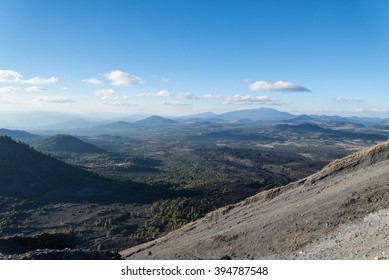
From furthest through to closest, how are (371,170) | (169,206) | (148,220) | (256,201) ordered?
(169,206), (148,220), (256,201), (371,170)

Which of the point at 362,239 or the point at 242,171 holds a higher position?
the point at 362,239

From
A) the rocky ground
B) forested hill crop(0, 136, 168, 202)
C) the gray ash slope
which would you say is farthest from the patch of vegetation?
the gray ash slope

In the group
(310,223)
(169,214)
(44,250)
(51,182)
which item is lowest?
(169,214)

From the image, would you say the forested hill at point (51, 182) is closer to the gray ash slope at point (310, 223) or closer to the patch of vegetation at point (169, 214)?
the patch of vegetation at point (169, 214)

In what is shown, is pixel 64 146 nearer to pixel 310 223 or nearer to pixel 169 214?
pixel 169 214

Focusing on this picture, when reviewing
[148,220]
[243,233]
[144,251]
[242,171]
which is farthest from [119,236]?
[242,171]

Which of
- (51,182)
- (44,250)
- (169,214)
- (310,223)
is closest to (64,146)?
(51,182)

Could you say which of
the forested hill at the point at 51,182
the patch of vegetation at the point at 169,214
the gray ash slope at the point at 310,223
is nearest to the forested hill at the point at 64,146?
the forested hill at the point at 51,182

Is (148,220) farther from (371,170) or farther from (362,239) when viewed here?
(362,239)
